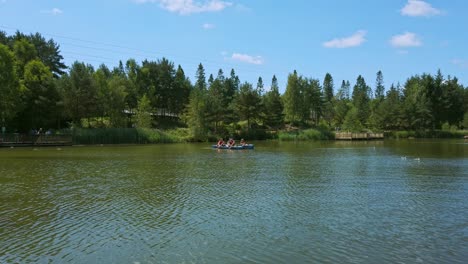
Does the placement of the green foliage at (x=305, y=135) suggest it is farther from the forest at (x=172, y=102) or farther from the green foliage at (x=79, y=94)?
the green foliage at (x=79, y=94)

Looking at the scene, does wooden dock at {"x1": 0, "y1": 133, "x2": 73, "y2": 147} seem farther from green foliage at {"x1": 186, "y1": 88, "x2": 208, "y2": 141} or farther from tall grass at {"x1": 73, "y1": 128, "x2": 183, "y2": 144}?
green foliage at {"x1": 186, "y1": 88, "x2": 208, "y2": 141}

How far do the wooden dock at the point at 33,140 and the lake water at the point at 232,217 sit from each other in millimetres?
32269

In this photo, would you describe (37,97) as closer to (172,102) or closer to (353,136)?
(172,102)

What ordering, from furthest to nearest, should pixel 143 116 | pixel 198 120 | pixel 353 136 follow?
1. pixel 353 136
2. pixel 198 120
3. pixel 143 116

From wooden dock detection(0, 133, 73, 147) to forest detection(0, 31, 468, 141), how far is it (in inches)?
118

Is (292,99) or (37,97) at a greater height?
(292,99)

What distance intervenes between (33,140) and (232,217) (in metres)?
52.1

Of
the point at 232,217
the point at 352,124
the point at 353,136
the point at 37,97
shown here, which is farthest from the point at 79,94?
the point at 352,124

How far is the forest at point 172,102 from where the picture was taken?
210ft

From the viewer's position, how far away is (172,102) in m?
102

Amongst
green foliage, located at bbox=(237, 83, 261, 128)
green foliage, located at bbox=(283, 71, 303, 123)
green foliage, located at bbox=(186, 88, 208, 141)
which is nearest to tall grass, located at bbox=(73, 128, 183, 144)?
green foliage, located at bbox=(186, 88, 208, 141)

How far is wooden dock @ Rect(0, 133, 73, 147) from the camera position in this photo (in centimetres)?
5811

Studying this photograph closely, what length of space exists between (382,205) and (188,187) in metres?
10.3

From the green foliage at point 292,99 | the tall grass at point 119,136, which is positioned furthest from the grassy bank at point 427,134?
the tall grass at point 119,136
